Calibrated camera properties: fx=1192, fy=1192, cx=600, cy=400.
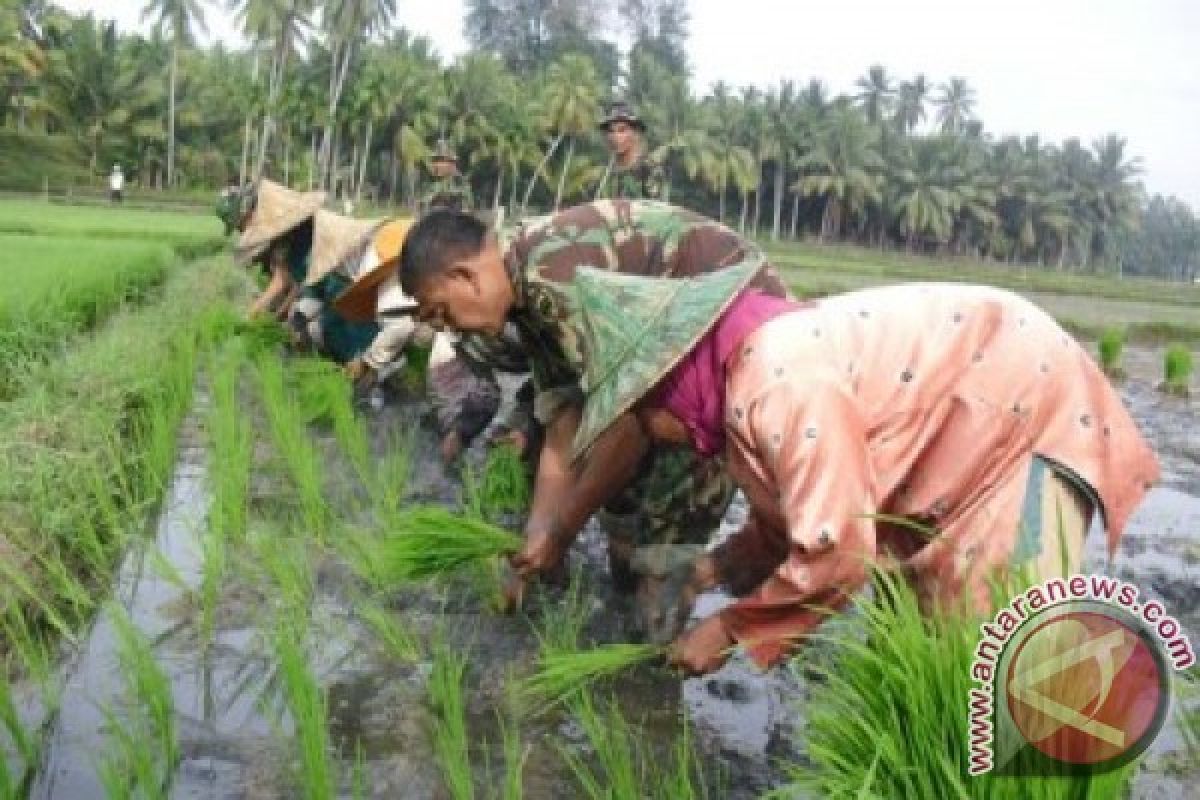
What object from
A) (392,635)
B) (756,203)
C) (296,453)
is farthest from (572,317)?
(756,203)

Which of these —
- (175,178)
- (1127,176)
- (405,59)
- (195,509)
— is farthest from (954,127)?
(195,509)

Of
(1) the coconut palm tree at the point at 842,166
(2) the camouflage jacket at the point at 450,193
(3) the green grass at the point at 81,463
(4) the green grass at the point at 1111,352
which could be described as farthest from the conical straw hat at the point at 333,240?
(1) the coconut palm tree at the point at 842,166

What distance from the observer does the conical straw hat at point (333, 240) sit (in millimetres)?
5262

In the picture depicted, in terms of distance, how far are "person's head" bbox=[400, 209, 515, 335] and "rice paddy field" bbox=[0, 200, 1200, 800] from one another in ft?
2.18

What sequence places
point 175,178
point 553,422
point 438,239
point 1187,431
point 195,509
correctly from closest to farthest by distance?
1. point 438,239
2. point 553,422
3. point 195,509
4. point 1187,431
5. point 175,178

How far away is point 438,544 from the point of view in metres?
2.79

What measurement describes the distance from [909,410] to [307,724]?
1074 mm

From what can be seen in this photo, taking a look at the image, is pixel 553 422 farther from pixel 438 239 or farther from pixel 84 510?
pixel 84 510

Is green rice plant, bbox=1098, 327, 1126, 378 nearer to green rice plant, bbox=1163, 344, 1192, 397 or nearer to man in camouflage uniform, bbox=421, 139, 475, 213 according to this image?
green rice plant, bbox=1163, 344, 1192, 397

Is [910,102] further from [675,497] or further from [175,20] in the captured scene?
[675,497]

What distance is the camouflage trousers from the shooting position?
2.86m

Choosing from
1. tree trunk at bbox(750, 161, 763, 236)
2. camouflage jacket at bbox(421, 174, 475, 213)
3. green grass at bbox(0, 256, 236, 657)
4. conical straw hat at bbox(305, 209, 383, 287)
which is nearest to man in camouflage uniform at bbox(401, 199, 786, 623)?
green grass at bbox(0, 256, 236, 657)

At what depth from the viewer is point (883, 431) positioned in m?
1.78

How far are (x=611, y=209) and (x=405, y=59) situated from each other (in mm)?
41850
